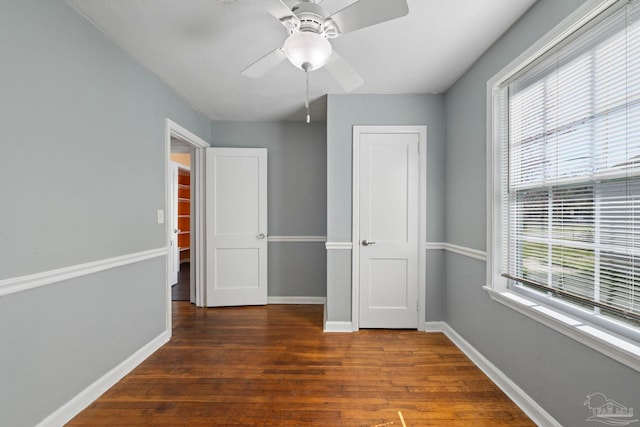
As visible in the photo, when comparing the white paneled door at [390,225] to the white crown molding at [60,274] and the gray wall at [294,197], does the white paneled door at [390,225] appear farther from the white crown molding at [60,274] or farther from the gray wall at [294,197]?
the white crown molding at [60,274]

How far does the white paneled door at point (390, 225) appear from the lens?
2.83 m

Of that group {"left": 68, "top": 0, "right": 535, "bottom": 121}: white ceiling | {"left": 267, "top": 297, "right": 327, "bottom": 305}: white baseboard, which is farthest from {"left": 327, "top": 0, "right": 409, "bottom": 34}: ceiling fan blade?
{"left": 267, "top": 297, "right": 327, "bottom": 305}: white baseboard

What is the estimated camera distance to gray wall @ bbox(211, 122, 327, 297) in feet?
12.2

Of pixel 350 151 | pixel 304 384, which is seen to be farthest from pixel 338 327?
pixel 350 151

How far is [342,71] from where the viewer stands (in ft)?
5.33

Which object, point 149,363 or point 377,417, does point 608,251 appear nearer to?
point 377,417

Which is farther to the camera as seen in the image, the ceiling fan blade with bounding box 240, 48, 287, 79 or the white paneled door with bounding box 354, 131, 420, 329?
the white paneled door with bounding box 354, 131, 420, 329

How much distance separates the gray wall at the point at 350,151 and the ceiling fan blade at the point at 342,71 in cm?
111

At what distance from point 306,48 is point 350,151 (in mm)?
1597

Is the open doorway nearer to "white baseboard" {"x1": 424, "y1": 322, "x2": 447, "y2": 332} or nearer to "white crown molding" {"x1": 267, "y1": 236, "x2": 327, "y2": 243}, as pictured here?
"white crown molding" {"x1": 267, "y1": 236, "x2": 327, "y2": 243}

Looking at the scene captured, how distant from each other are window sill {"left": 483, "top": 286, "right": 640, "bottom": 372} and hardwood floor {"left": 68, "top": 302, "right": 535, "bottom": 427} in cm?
62

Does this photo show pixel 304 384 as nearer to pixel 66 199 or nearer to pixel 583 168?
pixel 66 199

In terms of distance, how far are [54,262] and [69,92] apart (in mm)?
987

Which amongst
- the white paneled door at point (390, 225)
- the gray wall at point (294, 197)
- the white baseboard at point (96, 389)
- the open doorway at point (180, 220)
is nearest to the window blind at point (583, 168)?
the white paneled door at point (390, 225)
